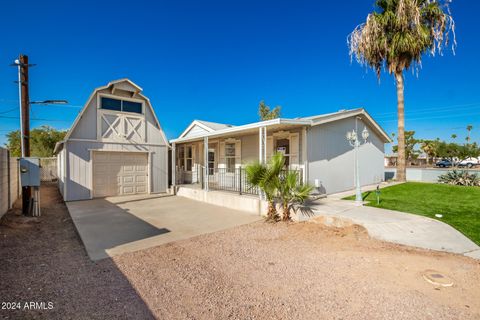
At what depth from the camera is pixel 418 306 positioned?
295 centimetres

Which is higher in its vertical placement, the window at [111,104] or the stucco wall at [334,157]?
the window at [111,104]

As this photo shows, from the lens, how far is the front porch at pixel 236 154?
938cm

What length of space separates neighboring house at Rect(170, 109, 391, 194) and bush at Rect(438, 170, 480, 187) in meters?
3.10

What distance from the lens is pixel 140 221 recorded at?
24.1ft

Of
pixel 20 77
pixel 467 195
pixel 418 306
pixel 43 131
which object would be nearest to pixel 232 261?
pixel 418 306

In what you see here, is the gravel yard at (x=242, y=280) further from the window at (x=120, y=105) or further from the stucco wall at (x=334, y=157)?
the window at (x=120, y=105)

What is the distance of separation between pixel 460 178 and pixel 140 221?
15348 millimetres

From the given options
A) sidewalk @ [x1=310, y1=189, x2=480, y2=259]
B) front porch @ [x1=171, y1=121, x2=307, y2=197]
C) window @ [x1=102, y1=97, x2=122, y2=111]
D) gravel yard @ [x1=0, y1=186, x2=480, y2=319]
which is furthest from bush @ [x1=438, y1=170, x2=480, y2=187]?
window @ [x1=102, y1=97, x2=122, y2=111]

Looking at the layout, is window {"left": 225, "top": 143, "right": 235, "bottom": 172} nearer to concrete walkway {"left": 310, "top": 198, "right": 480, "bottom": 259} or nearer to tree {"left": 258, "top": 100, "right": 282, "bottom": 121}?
concrete walkway {"left": 310, "top": 198, "right": 480, "bottom": 259}

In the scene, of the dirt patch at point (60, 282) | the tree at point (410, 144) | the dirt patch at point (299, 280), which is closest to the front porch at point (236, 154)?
the dirt patch at point (299, 280)

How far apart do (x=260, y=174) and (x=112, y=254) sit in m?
4.24

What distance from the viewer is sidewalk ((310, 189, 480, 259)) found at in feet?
16.2

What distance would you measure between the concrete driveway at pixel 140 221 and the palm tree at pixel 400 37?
11.1m

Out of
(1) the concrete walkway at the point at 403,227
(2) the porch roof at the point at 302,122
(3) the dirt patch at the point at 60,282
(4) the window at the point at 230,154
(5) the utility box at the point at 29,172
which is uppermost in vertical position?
(2) the porch roof at the point at 302,122
